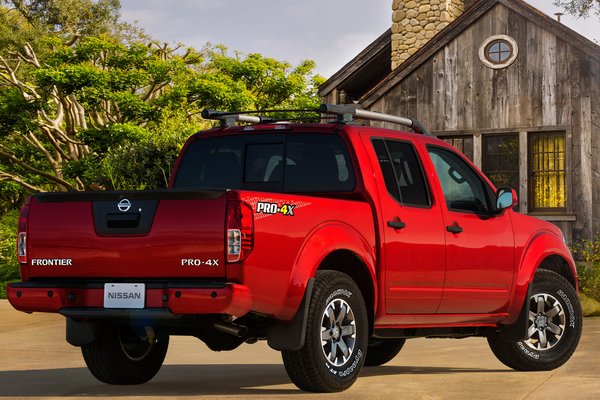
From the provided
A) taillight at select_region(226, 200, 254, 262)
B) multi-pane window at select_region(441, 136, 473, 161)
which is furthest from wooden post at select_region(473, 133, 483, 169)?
taillight at select_region(226, 200, 254, 262)

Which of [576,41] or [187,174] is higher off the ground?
[576,41]

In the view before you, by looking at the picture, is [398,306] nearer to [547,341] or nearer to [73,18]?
[547,341]

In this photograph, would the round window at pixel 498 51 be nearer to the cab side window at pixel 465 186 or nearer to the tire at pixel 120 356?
the cab side window at pixel 465 186

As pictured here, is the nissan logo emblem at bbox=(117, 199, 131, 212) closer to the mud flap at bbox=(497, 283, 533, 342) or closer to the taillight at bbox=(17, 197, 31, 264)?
the taillight at bbox=(17, 197, 31, 264)

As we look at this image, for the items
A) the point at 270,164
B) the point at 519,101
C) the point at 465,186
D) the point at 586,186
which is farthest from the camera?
the point at 519,101

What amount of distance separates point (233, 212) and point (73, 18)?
4831cm

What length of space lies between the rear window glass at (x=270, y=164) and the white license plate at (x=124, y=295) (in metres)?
1.74

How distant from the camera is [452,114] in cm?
2375

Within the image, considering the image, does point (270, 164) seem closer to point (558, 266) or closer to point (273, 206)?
point (273, 206)

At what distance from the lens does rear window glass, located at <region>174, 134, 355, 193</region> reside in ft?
29.8

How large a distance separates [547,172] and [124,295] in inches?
625

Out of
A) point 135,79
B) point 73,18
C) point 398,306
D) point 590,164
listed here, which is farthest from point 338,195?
point 73,18

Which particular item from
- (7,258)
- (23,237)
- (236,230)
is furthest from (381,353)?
(7,258)

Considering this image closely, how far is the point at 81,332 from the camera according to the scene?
861 centimetres
